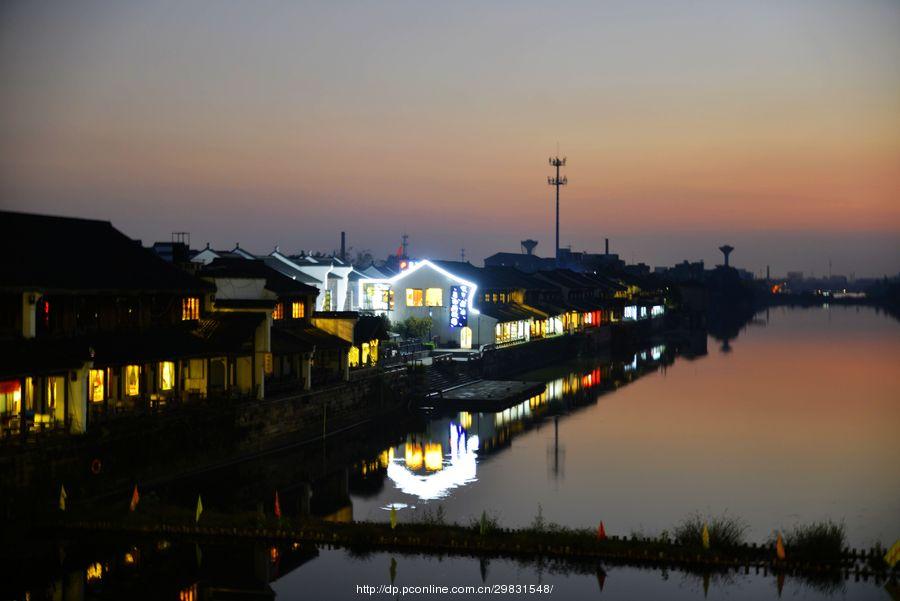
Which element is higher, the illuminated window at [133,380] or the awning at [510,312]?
the awning at [510,312]

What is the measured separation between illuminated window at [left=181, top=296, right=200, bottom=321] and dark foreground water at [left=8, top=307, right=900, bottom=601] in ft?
18.5

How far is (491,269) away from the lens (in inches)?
3196

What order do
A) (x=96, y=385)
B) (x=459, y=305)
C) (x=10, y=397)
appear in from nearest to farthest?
(x=10, y=397), (x=96, y=385), (x=459, y=305)

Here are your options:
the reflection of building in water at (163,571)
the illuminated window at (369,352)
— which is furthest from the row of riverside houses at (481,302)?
the reflection of building in water at (163,571)

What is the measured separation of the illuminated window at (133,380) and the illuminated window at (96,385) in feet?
5.14

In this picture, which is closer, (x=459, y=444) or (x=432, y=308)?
(x=459, y=444)

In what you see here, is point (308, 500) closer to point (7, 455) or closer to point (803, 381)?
point (7, 455)

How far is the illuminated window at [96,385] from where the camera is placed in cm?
2795

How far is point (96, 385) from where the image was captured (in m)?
28.1

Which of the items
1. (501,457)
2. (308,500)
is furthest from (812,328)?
(308,500)

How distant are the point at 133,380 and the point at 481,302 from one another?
38.6 m

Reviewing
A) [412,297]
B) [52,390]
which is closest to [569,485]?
[52,390]

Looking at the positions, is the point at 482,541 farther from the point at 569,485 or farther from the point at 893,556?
the point at 569,485

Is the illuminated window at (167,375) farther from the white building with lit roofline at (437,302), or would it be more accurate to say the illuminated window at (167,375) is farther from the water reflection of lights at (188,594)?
the white building with lit roofline at (437,302)
